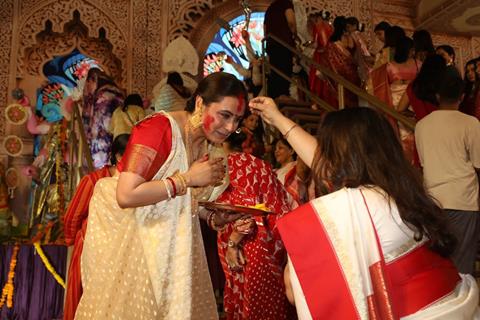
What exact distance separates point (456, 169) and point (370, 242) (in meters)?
2.01

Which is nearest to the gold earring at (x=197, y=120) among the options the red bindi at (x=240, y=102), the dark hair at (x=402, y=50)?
the red bindi at (x=240, y=102)

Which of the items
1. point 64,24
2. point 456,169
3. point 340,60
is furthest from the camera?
point 64,24

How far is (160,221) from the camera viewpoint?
1.99 m

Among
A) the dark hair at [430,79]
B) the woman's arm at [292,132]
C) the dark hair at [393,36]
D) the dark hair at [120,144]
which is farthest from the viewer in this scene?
the dark hair at [393,36]

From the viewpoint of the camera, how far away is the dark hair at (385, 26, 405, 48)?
5.23 meters

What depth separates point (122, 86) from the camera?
8125 mm

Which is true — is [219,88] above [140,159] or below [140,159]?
above

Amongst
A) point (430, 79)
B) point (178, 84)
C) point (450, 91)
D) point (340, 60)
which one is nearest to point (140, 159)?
point (450, 91)

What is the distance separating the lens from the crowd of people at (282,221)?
150 centimetres

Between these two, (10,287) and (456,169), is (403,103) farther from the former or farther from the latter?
(10,287)

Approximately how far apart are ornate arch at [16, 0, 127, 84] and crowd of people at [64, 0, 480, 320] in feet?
16.5

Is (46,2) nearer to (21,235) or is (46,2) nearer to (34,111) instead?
(34,111)

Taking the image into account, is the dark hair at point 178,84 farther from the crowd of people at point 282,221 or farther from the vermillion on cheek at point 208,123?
the vermillion on cheek at point 208,123

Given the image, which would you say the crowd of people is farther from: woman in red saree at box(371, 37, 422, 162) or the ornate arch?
the ornate arch
